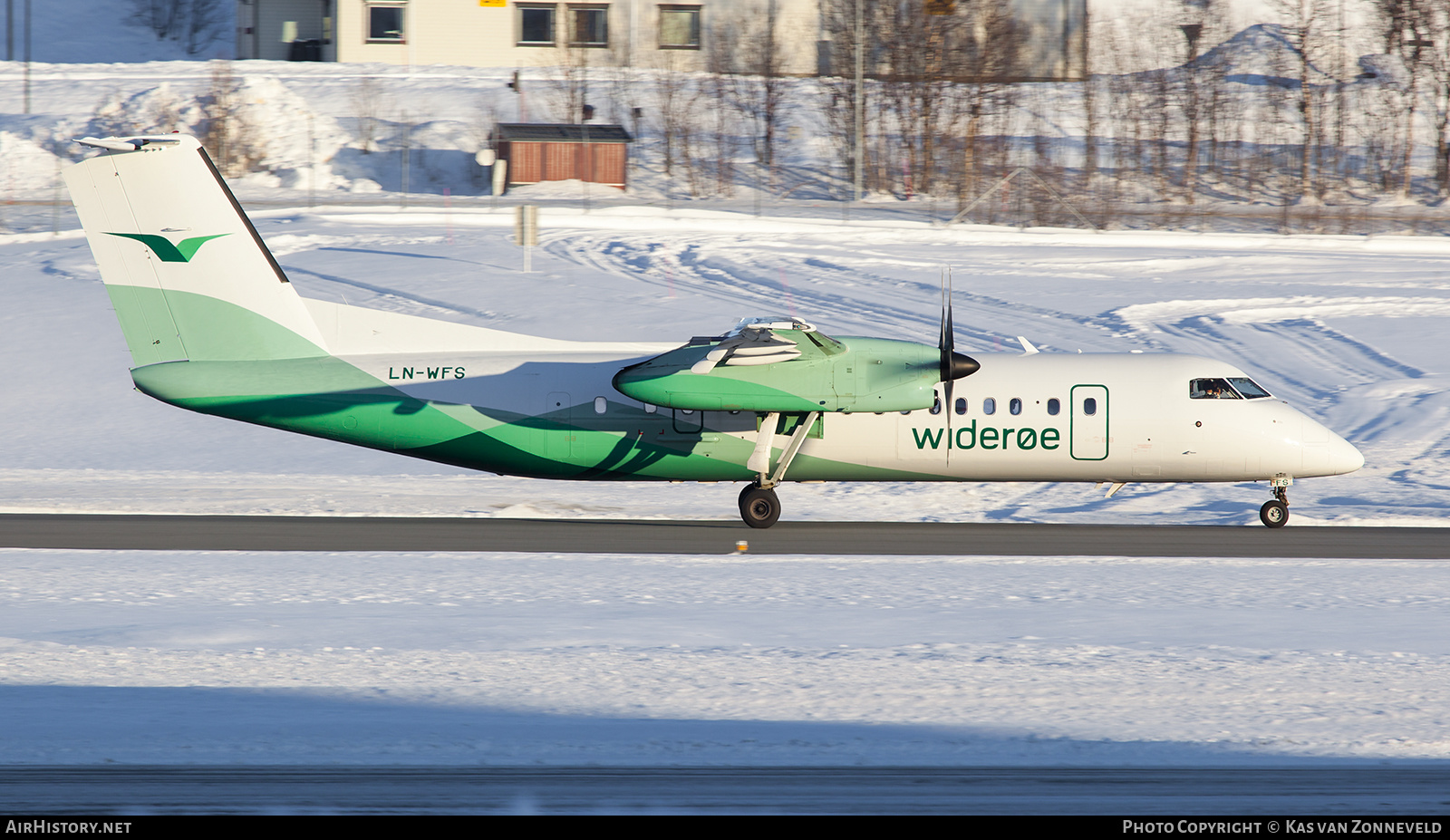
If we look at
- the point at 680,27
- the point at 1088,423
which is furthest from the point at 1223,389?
the point at 680,27

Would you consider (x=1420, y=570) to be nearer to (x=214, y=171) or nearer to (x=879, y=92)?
(x=214, y=171)

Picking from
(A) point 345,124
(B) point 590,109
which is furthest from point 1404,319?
(A) point 345,124

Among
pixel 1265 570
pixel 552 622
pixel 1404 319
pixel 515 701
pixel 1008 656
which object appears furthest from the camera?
pixel 1404 319

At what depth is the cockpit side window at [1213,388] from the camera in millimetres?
18359

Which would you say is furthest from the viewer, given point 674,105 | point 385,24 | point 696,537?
point 385,24

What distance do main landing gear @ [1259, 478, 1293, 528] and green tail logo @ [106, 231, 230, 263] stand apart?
606 inches

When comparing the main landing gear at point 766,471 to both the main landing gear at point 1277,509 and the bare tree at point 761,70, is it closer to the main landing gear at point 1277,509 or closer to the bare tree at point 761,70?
the main landing gear at point 1277,509

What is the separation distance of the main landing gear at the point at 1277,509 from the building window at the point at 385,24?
53.0 metres

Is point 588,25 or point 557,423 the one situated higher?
point 588,25

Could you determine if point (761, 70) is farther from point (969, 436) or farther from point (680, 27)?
point (969, 436)

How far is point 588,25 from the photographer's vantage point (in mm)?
60188

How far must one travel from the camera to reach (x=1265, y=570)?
14727 mm

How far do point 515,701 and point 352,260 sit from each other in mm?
27733

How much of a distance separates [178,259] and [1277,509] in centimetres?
1586
